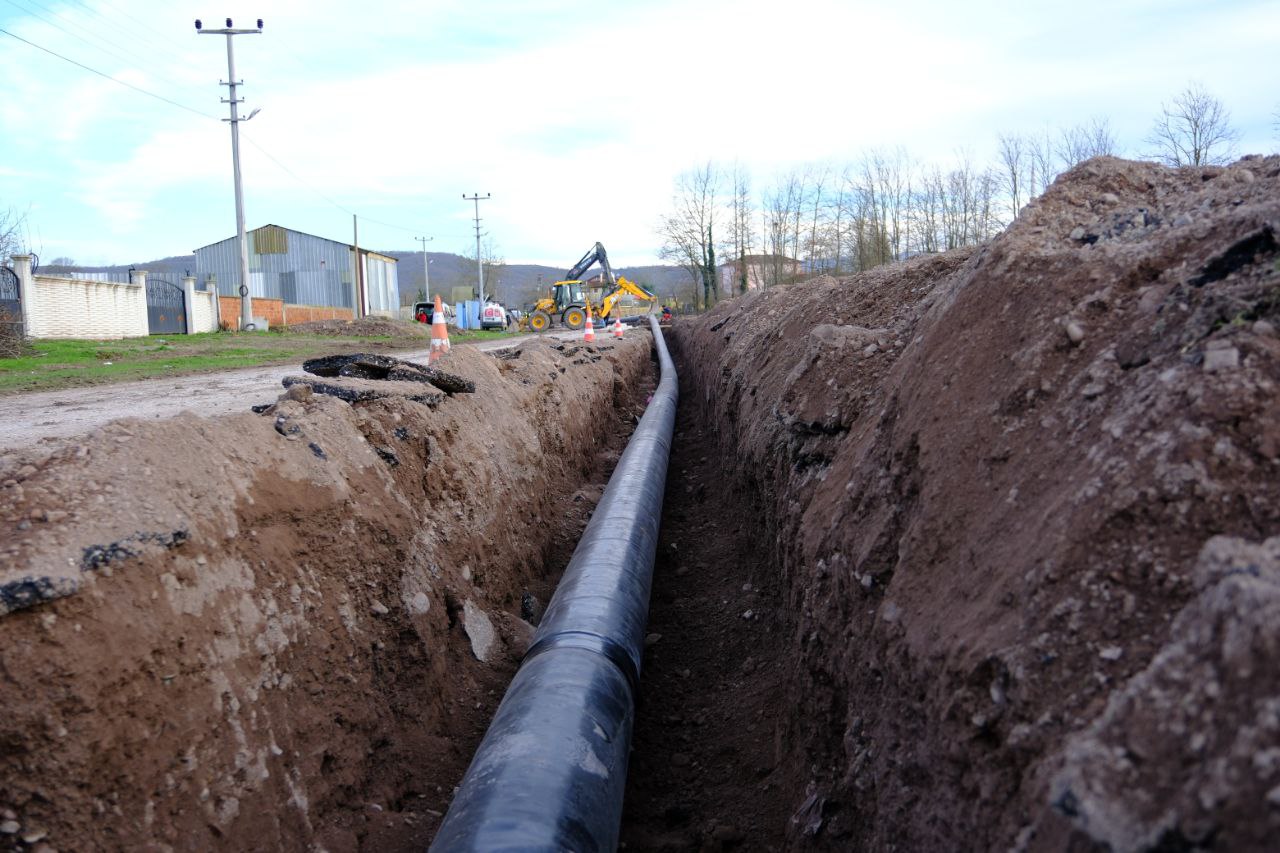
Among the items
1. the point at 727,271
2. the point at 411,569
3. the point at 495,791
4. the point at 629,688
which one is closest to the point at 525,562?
the point at 411,569

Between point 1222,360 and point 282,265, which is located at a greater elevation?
point 282,265

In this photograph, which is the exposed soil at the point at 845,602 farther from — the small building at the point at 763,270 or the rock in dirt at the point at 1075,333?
the small building at the point at 763,270

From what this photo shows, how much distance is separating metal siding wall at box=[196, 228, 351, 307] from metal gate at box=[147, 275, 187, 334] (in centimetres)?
1847

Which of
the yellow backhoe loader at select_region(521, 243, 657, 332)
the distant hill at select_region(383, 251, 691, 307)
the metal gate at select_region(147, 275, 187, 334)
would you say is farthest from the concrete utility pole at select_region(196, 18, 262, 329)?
the distant hill at select_region(383, 251, 691, 307)

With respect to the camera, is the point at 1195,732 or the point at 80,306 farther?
the point at 80,306

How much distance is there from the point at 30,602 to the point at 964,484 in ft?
8.82

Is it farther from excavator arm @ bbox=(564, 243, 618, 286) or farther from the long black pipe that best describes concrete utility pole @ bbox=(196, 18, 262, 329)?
the long black pipe

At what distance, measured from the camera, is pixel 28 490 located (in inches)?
111

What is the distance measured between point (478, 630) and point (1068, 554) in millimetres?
3584

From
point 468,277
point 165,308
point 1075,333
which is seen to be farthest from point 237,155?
point 468,277

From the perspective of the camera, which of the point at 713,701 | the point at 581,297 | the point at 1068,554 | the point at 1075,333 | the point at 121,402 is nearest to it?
the point at 1068,554

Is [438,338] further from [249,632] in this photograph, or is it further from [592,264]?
[592,264]

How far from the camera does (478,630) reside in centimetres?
483

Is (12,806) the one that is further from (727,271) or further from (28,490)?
(727,271)
